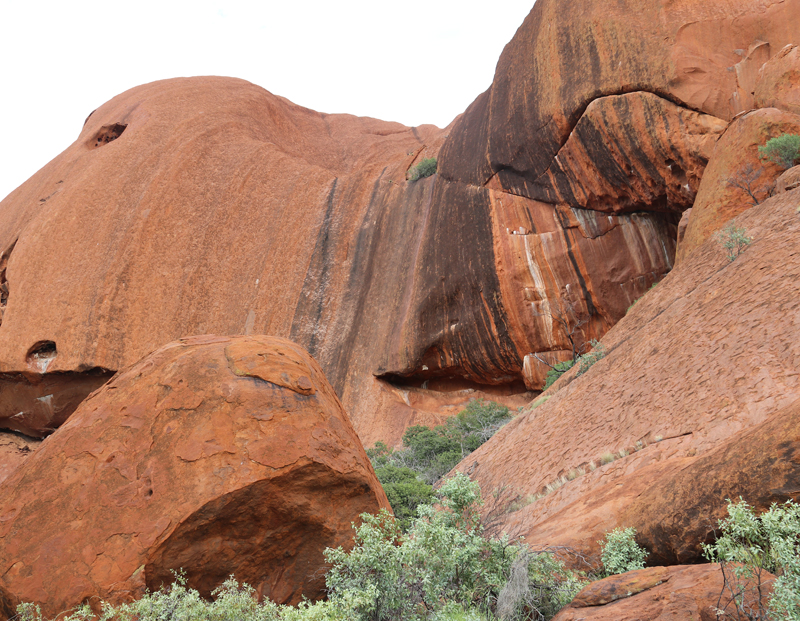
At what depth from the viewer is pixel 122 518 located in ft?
12.9

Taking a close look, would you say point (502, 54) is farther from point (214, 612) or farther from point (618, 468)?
point (214, 612)

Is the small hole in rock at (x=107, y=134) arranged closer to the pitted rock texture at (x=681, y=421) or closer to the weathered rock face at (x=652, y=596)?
the pitted rock texture at (x=681, y=421)

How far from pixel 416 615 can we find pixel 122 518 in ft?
7.24

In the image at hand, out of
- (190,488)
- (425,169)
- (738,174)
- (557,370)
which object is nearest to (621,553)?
(190,488)

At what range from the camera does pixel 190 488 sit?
3975mm

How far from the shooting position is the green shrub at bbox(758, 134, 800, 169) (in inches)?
363

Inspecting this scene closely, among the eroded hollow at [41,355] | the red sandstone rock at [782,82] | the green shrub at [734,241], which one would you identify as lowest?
the green shrub at [734,241]

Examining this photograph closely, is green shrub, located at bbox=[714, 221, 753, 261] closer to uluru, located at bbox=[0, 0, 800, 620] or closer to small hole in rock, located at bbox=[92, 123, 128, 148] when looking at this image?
uluru, located at bbox=[0, 0, 800, 620]

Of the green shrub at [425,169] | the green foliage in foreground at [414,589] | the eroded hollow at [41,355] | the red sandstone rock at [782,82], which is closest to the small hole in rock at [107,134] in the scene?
the eroded hollow at [41,355]

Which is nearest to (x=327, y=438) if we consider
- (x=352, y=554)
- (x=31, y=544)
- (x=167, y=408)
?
(x=352, y=554)

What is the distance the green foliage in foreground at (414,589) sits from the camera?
3521 mm

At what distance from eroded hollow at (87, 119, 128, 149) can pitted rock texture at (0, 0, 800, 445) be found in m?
0.09

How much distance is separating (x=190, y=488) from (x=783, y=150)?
34.5ft

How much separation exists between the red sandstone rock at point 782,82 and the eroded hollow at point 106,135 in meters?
23.3
